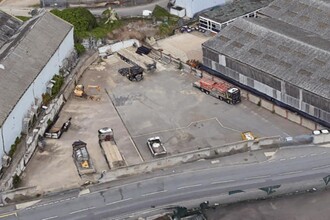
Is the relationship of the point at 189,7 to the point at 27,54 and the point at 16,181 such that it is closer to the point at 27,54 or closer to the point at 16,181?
the point at 27,54

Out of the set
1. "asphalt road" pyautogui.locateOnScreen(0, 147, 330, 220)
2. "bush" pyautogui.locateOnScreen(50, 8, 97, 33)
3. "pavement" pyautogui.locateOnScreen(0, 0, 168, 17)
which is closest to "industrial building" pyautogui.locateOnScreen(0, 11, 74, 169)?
"bush" pyautogui.locateOnScreen(50, 8, 97, 33)

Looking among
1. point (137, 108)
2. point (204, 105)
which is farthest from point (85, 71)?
point (204, 105)

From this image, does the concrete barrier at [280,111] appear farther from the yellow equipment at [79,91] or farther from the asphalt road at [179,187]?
the yellow equipment at [79,91]

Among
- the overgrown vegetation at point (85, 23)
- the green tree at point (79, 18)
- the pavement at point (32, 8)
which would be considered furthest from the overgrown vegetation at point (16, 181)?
the pavement at point (32, 8)

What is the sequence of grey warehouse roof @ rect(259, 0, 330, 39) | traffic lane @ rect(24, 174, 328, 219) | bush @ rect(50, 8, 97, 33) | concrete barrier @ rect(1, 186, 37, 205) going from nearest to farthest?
traffic lane @ rect(24, 174, 328, 219) < concrete barrier @ rect(1, 186, 37, 205) < grey warehouse roof @ rect(259, 0, 330, 39) < bush @ rect(50, 8, 97, 33)

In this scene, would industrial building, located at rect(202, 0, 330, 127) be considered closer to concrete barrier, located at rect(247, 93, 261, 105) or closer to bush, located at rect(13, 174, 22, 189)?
concrete barrier, located at rect(247, 93, 261, 105)

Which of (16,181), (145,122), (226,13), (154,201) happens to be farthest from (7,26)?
(154,201)
